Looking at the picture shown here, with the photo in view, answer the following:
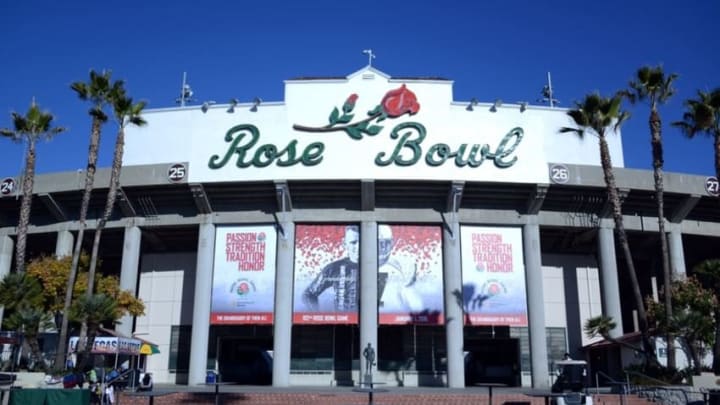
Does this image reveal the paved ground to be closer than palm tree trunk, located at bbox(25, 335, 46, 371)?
Yes

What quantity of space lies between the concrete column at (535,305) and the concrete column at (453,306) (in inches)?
155

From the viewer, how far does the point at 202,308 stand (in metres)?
36.7

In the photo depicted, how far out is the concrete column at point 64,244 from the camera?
128 feet

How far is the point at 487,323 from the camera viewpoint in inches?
1431

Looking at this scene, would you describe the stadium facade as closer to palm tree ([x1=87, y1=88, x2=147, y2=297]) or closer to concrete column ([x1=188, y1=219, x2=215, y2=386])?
concrete column ([x1=188, y1=219, x2=215, y2=386])

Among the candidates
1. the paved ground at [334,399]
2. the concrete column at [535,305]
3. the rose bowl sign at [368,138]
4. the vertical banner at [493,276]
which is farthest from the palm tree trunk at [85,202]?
the concrete column at [535,305]

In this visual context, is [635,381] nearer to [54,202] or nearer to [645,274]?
[645,274]

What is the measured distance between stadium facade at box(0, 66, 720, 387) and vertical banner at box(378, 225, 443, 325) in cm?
8

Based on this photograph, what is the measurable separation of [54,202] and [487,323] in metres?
26.6

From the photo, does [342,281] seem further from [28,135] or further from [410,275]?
[28,135]

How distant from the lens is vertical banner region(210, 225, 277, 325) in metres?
36.8

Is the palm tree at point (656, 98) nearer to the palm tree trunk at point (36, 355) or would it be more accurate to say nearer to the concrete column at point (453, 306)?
the concrete column at point (453, 306)

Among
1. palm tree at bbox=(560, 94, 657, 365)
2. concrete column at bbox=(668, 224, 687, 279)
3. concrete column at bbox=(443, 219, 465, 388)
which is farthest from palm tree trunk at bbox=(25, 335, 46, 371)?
concrete column at bbox=(668, 224, 687, 279)

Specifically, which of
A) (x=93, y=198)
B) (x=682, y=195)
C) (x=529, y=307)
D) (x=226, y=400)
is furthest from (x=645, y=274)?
(x=93, y=198)
